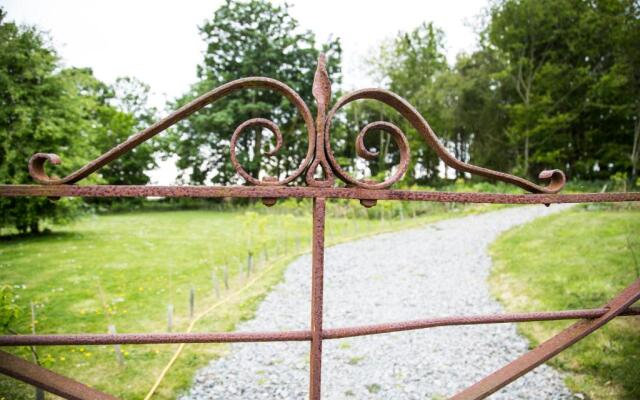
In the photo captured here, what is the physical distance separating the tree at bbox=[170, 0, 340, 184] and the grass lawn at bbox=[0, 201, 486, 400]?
14213 millimetres

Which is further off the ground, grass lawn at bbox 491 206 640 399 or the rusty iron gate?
the rusty iron gate

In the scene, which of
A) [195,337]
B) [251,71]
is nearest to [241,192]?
[195,337]

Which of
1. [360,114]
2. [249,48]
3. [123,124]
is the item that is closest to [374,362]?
[249,48]

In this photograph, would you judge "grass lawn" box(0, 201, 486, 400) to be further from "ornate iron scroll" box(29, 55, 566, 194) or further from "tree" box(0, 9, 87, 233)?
"ornate iron scroll" box(29, 55, 566, 194)

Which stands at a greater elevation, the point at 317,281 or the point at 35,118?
the point at 35,118

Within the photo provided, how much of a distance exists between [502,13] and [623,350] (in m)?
27.1

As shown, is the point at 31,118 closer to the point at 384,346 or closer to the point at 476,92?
the point at 384,346

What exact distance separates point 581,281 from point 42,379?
22.6 ft

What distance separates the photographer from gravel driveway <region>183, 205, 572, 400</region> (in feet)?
13.2

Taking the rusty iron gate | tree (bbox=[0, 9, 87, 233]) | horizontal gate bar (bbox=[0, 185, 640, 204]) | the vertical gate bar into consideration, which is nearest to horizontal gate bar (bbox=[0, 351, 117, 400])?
the rusty iron gate

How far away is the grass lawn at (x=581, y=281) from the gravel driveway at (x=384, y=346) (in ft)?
0.94

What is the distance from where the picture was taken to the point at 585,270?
21.2 ft

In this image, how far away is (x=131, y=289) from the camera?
7.39 metres

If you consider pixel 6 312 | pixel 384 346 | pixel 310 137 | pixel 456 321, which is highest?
pixel 310 137
